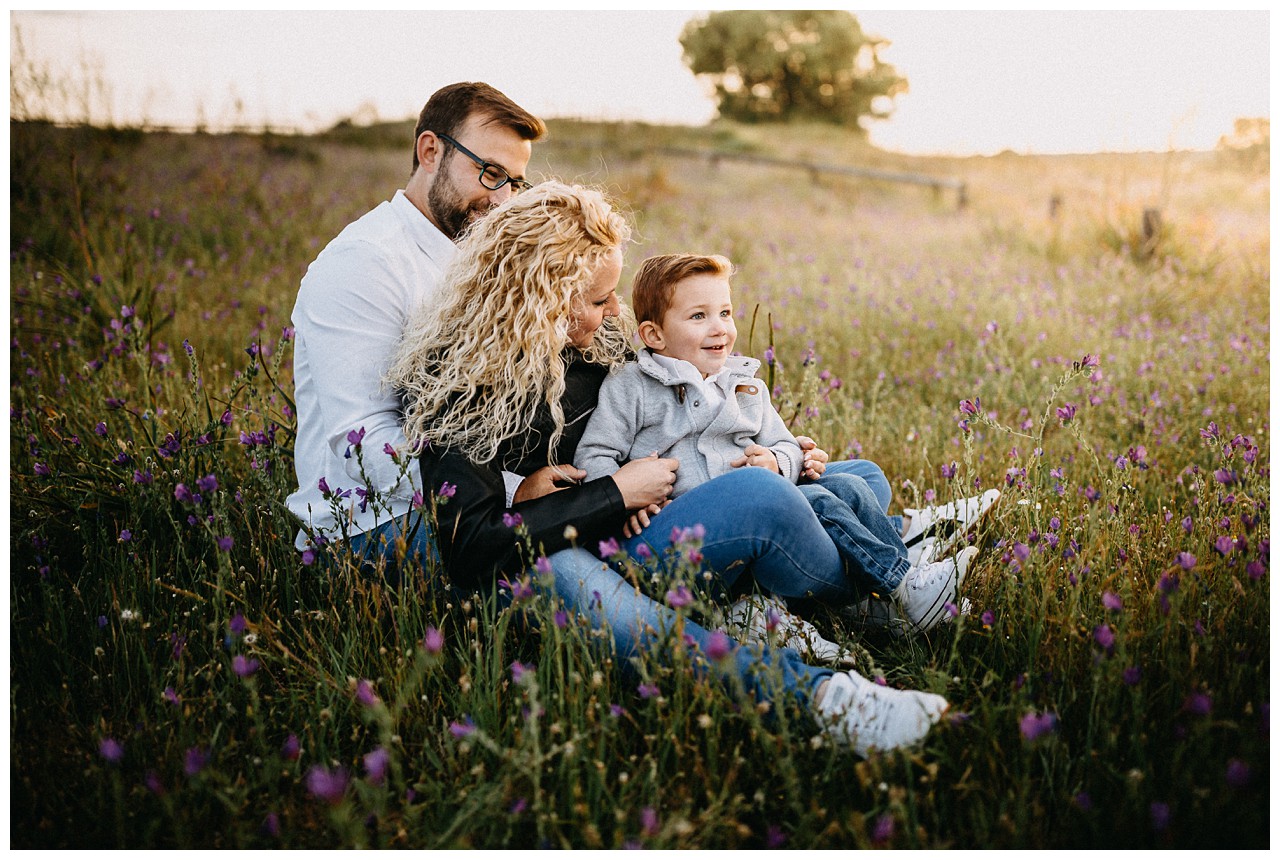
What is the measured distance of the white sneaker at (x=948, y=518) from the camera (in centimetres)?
262

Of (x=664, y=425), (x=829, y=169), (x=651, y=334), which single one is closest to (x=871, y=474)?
(x=664, y=425)

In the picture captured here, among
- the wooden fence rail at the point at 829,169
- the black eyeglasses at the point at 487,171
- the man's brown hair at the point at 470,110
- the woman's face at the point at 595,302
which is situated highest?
the wooden fence rail at the point at 829,169

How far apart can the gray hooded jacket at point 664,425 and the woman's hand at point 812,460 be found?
6 cm

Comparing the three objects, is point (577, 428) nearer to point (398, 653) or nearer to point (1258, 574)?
point (398, 653)

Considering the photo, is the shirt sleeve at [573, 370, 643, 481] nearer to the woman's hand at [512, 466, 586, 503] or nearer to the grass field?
the woman's hand at [512, 466, 586, 503]

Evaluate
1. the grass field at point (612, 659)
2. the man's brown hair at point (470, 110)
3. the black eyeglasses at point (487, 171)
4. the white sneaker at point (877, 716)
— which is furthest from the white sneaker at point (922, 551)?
the man's brown hair at point (470, 110)

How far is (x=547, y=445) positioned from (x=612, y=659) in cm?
69

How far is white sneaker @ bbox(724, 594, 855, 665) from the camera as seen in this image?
209cm

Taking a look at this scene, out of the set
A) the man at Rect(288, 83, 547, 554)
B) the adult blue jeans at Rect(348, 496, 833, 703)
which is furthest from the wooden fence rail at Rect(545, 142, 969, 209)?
the adult blue jeans at Rect(348, 496, 833, 703)

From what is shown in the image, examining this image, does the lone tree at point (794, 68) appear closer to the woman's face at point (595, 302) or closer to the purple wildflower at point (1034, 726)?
the woman's face at point (595, 302)

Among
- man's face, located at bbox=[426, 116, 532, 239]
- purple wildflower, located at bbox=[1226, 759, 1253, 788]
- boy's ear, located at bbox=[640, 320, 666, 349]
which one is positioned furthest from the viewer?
man's face, located at bbox=[426, 116, 532, 239]

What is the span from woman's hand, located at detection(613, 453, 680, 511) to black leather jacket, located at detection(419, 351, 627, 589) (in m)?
A: 0.04

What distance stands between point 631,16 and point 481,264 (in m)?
1.79

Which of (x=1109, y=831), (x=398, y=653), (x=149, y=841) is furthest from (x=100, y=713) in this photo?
(x=1109, y=831)
